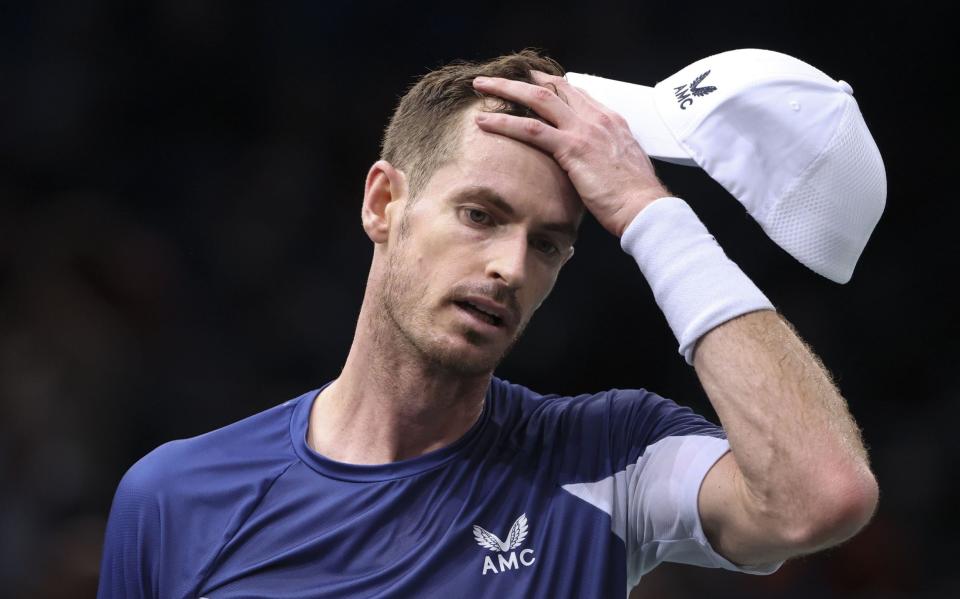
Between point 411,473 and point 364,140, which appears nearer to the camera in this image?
point 411,473

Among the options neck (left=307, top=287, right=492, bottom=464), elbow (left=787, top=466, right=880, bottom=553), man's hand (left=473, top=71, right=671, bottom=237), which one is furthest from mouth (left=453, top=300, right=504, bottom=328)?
elbow (left=787, top=466, right=880, bottom=553)

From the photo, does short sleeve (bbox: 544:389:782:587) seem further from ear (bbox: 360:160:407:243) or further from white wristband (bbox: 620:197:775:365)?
ear (bbox: 360:160:407:243)

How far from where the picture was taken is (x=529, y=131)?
2432 mm

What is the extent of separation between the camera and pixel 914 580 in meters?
5.94

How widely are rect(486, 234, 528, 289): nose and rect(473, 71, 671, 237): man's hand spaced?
169mm

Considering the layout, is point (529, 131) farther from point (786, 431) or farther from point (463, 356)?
point (786, 431)

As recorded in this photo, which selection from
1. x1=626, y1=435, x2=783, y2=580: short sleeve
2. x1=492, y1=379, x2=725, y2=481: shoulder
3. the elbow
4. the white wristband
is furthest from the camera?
x1=492, y1=379, x2=725, y2=481: shoulder

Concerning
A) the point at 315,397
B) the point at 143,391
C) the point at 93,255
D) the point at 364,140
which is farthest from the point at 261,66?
the point at 315,397

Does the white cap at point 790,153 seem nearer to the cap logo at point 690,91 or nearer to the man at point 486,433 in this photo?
the cap logo at point 690,91

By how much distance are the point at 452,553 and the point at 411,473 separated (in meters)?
0.22

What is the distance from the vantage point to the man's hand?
2.36m

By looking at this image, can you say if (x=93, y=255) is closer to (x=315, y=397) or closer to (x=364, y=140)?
(x=364, y=140)

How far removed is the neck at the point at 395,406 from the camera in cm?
255

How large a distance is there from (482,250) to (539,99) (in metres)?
0.37
